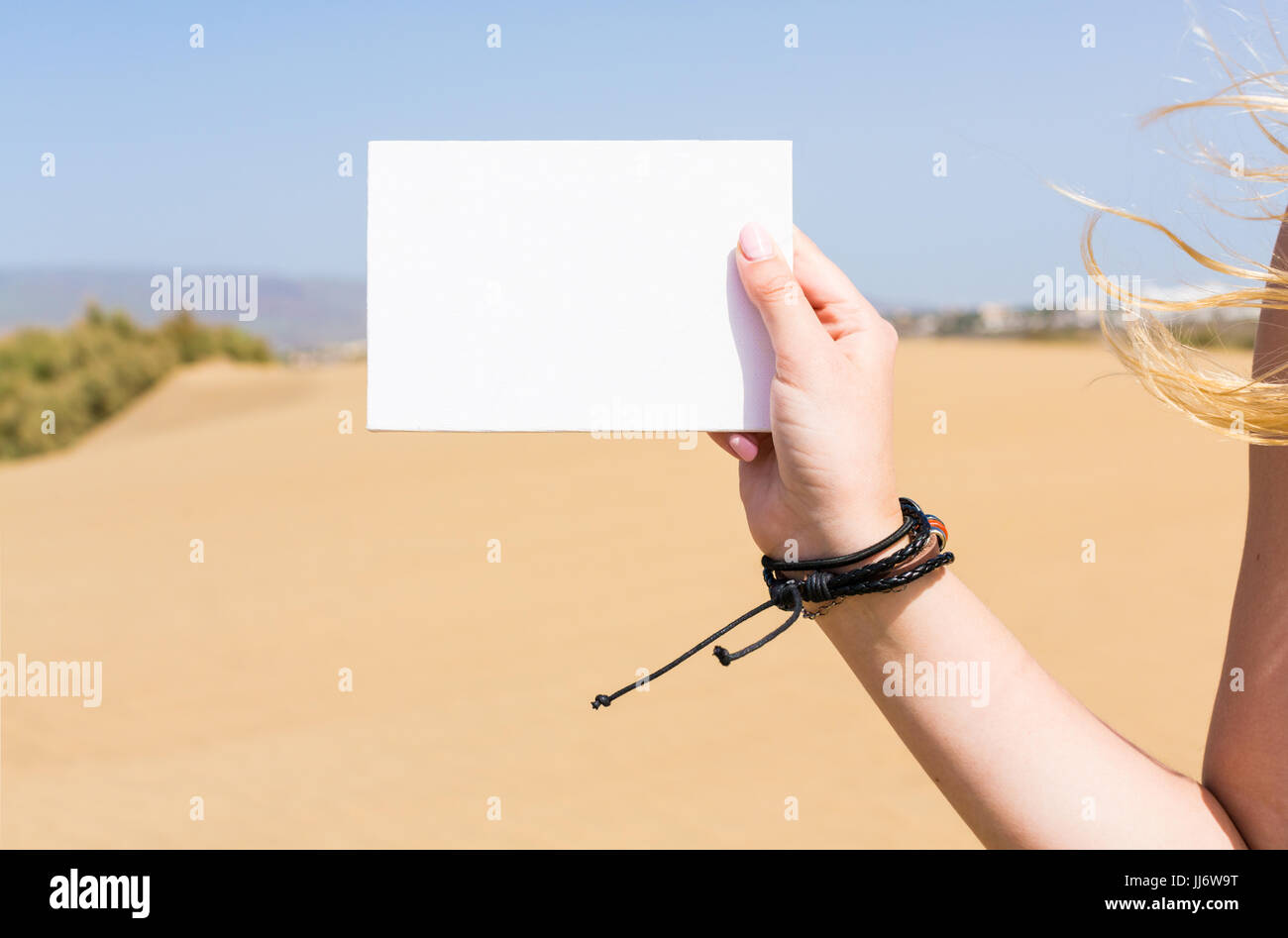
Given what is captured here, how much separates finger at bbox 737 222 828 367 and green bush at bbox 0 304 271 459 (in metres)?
26.8

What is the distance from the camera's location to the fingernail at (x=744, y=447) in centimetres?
188

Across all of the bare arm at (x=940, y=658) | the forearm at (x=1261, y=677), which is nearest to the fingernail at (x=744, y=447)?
the bare arm at (x=940, y=658)

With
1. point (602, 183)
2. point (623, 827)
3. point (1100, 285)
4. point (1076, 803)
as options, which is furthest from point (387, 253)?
point (623, 827)

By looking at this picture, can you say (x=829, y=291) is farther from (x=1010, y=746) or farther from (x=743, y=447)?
(x=1010, y=746)

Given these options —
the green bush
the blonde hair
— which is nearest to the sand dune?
the blonde hair

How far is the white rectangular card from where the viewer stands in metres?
1.80

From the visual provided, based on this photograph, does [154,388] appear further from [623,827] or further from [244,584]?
[623,827]

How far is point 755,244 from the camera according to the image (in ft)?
5.75

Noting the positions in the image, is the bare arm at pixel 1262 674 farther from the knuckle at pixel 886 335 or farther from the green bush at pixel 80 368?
the green bush at pixel 80 368

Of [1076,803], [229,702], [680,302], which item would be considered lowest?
[229,702]

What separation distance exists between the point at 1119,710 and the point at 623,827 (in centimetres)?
326

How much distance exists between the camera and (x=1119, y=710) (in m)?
6.57

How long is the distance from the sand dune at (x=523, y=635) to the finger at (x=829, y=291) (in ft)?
2.35

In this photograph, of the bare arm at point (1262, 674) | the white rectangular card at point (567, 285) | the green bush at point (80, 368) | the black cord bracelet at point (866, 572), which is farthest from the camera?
the green bush at point (80, 368)
